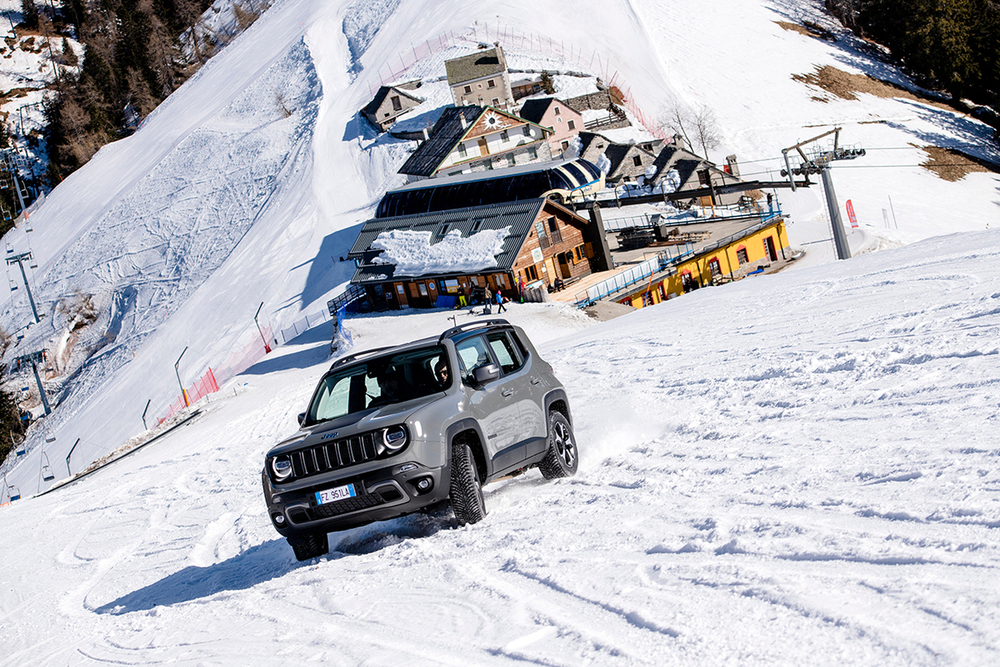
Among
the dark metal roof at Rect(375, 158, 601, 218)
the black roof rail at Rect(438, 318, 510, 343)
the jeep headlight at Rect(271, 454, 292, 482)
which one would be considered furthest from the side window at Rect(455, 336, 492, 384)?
the dark metal roof at Rect(375, 158, 601, 218)

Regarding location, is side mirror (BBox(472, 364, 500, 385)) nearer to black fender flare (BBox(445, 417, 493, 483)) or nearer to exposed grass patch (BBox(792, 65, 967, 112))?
black fender flare (BBox(445, 417, 493, 483))

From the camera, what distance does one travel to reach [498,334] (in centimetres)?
987

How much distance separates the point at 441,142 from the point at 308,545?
212 ft

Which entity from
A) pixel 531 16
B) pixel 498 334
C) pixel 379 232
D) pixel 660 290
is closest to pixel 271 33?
pixel 531 16

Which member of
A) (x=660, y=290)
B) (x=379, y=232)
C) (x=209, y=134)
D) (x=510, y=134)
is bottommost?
(x=660, y=290)

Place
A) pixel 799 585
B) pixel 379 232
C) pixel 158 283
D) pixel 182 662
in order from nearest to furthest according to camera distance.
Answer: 1. pixel 799 585
2. pixel 182 662
3. pixel 379 232
4. pixel 158 283

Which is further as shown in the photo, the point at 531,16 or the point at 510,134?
the point at 531,16

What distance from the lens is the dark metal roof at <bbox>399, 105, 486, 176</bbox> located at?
227ft

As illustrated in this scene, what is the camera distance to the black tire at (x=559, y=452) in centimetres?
954

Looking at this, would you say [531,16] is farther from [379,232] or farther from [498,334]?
[498,334]

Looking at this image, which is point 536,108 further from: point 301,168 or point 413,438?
Answer: point 413,438

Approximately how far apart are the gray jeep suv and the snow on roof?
33.2m

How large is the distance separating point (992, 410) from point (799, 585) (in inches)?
149

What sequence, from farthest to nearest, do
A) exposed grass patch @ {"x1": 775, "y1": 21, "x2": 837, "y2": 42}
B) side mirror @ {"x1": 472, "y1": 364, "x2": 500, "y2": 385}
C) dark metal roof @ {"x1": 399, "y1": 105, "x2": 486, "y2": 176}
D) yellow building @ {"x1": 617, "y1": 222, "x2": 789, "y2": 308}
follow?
exposed grass patch @ {"x1": 775, "y1": 21, "x2": 837, "y2": 42} → dark metal roof @ {"x1": 399, "y1": 105, "x2": 486, "y2": 176} → yellow building @ {"x1": 617, "y1": 222, "x2": 789, "y2": 308} → side mirror @ {"x1": 472, "y1": 364, "x2": 500, "y2": 385}
